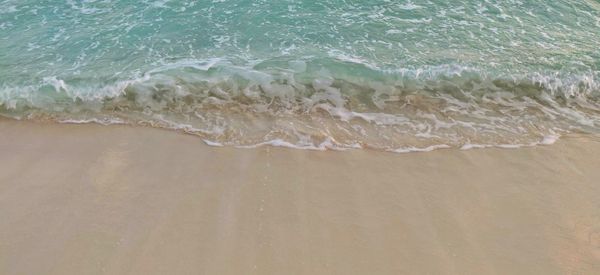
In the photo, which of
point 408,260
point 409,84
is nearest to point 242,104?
point 409,84

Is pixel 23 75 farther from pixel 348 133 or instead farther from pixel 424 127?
pixel 424 127

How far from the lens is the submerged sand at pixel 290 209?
133 inches

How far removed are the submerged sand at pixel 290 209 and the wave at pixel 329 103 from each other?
10.7 inches

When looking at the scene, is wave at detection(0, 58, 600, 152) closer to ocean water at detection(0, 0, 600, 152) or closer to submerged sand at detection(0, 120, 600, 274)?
ocean water at detection(0, 0, 600, 152)

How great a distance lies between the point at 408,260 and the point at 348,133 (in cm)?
180

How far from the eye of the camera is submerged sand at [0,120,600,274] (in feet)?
11.1

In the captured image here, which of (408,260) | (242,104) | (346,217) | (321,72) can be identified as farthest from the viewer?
(321,72)

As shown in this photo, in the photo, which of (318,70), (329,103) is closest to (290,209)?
(329,103)

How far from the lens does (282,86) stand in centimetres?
565

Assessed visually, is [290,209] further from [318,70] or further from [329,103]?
[318,70]

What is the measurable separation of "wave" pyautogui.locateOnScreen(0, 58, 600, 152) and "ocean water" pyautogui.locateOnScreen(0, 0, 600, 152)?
2 cm

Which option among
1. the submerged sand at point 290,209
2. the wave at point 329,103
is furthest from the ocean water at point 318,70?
the submerged sand at point 290,209

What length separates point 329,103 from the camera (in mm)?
5453

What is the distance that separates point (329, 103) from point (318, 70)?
65 centimetres
